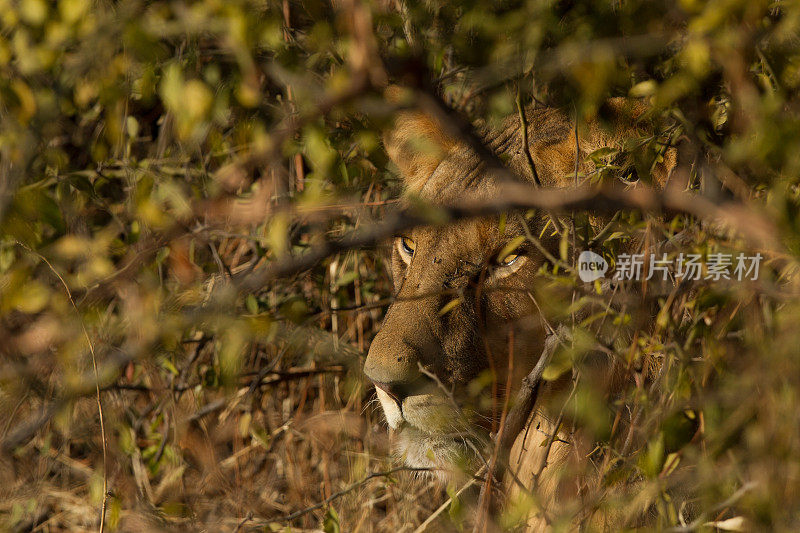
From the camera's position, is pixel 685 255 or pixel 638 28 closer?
pixel 685 255

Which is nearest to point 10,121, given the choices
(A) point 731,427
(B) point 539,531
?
(B) point 539,531

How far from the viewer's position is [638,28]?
2242 mm

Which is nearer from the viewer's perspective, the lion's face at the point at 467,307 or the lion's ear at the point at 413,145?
the lion's face at the point at 467,307

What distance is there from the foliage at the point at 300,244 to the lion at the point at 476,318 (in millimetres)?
158

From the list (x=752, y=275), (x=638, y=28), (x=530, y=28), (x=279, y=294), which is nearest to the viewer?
(x=752, y=275)

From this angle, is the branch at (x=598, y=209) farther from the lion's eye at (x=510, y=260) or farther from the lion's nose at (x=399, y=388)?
the lion's eye at (x=510, y=260)

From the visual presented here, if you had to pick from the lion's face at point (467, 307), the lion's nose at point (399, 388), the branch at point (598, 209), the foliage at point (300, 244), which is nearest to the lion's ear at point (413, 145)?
the lion's face at point (467, 307)

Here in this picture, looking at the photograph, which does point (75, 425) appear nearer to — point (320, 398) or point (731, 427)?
point (320, 398)

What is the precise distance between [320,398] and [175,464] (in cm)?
74

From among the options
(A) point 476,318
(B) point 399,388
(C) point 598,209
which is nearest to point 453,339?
(A) point 476,318

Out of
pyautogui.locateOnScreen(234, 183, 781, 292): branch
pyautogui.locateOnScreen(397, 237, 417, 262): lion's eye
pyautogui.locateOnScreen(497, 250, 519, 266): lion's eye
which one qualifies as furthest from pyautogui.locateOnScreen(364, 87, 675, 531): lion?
pyautogui.locateOnScreen(234, 183, 781, 292): branch

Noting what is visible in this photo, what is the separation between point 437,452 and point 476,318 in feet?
1.45

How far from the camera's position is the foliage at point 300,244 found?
1.65m

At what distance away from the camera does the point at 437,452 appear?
2449 millimetres
